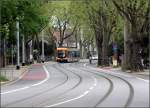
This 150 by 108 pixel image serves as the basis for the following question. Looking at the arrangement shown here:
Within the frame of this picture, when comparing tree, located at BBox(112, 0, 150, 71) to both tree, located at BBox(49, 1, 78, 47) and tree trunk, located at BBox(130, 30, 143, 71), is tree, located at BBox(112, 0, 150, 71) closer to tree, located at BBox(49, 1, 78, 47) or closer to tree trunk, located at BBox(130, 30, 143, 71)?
tree trunk, located at BBox(130, 30, 143, 71)

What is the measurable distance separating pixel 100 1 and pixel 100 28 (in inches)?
527

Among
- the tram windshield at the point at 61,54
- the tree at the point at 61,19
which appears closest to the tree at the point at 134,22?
the tree at the point at 61,19

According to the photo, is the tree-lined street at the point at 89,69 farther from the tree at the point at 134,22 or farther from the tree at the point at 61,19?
the tree at the point at 61,19

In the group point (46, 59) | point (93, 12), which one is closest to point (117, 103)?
point (93, 12)

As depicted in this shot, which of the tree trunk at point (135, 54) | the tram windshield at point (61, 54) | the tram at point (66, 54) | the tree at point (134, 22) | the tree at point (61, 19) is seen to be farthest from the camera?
the tram at point (66, 54)

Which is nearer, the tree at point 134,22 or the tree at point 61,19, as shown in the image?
the tree at point 134,22

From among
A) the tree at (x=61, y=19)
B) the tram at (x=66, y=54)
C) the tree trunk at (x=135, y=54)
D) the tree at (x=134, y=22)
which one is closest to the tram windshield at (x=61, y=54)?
the tram at (x=66, y=54)

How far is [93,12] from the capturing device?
77.4m

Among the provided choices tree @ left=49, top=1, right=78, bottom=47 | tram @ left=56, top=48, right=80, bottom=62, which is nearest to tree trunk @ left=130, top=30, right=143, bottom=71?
tree @ left=49, top=1, right=78, bottom=47

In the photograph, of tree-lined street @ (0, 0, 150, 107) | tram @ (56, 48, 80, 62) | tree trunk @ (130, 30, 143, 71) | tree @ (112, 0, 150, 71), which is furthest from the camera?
tram @ (56, 48, 80, 62)

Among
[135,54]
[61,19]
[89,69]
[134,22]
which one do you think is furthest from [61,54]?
[134,22]

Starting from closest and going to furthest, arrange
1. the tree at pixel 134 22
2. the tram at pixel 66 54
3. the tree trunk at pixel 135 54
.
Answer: the tree at pixel 134 22, the tree trunk at pixel 135 54, the tram at pixel 66 54

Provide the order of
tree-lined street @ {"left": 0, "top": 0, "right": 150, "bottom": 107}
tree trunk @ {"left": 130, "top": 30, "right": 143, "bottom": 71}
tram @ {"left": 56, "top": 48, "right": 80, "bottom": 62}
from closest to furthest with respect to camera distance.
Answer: tree-lined street @ {"left": 0, "top": 0, "right": 150, "bottom": 107}, tree trunk @ {"left": 130, "top": 30, "right": 143, "bottom": 71}, tram @ {"left": 56, "top": 48, "right": 80, "bottom": 62}

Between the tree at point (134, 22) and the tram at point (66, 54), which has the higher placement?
the tree at point (134, 22)
